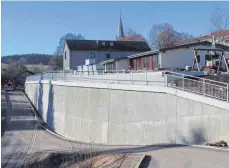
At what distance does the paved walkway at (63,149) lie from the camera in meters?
12.3

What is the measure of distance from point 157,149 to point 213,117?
10.2 ft

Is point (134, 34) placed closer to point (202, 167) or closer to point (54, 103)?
point (54, 103)

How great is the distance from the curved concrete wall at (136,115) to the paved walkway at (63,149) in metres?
1.94

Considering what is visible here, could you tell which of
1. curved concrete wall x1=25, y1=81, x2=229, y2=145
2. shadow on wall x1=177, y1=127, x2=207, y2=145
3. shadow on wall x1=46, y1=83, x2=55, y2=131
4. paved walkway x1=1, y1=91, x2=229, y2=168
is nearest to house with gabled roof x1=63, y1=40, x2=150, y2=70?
→ paved walkway x1=1, y1=91, x2=229, y2=168

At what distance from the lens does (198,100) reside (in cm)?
1672

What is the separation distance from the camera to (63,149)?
66.3 ft

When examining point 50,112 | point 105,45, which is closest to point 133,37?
point 105,45

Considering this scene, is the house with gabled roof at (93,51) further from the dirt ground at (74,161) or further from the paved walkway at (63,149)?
the dirt ground at (74,161)

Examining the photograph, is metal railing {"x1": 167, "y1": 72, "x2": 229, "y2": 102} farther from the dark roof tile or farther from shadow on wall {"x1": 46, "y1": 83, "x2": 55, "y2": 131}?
the dark roof tile

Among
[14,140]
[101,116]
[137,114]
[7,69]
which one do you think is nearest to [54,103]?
[14,140]

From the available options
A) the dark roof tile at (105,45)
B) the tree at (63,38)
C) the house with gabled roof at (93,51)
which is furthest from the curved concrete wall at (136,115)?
the tree at (63,38)

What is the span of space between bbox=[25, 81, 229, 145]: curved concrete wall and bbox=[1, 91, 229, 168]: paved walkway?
194 centimetres

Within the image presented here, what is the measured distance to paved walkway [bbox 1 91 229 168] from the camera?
40.3 feet

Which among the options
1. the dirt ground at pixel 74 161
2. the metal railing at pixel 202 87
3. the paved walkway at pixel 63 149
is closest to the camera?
the paved walkway at pixel 63 149
